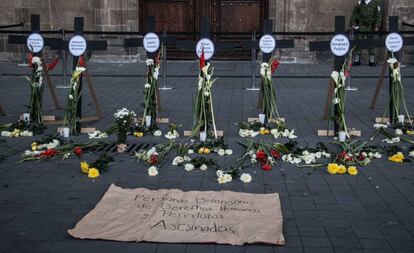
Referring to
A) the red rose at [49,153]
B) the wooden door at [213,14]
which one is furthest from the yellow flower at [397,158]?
the wooden door at [213,14]

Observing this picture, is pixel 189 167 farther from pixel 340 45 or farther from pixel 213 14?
pixel 213 14

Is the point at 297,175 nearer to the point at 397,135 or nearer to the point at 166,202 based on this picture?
the point at 166,202

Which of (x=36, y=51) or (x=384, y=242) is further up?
(x=36, y=51)

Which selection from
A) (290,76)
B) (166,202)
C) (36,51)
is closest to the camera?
(166,202)

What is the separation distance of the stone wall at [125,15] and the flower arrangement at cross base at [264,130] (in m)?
8.70

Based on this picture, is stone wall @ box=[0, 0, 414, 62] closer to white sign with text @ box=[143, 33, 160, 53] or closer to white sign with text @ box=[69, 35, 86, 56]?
white sign with text @ box=[143, 33, 160, 53]

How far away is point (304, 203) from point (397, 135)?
3.05m

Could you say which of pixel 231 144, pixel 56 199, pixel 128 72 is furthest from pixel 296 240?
pixel 128 72

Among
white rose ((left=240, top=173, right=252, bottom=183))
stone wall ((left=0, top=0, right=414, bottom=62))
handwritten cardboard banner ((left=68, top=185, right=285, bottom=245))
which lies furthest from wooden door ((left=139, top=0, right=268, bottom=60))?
handwritten cardboard banner ((left=68, top=185, right=285, bottom=245))

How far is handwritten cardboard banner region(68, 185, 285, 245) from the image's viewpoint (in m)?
4.18

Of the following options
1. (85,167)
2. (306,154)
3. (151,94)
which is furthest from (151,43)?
(306,154)

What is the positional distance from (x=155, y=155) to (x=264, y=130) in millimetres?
1878

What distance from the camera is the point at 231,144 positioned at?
7.08 metres

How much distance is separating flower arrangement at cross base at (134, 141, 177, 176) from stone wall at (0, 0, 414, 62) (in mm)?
10049
